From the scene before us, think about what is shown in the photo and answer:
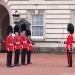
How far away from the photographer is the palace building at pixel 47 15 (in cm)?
2302

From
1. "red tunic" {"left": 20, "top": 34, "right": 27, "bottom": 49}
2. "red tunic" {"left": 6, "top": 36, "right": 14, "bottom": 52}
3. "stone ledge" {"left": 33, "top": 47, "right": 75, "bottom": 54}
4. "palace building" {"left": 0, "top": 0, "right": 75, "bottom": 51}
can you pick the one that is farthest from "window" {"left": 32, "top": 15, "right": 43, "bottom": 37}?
"red tunic" {"left": 6, "top": 36, "right": 14, "bottom": 52}

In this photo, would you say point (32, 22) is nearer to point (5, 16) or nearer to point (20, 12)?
point (20, 12)

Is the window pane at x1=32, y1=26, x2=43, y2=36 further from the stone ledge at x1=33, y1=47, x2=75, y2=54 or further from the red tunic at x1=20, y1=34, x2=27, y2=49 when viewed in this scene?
the red tunic at x1=20, y1=34, x2=27, y2=49

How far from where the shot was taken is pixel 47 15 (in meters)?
23.2

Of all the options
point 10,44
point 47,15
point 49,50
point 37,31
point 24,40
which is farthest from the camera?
point 37,31

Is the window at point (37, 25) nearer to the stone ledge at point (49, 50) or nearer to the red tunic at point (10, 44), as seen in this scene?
the stone ledge at point (49, 50)

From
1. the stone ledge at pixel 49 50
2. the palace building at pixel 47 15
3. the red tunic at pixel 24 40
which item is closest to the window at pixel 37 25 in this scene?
the palace building at pixel 47 15

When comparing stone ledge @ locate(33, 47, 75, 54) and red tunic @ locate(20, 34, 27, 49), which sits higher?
red tunic @ locate(20, 34, 27, 49)

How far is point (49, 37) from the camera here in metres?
23.1

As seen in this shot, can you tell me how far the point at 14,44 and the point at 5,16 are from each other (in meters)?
13.0

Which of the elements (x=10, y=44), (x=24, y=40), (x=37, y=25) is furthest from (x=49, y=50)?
(x=10, y=44)

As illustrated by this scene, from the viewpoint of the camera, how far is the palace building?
23.0m

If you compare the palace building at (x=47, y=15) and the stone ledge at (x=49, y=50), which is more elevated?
the palace building at (x=47, y=15)

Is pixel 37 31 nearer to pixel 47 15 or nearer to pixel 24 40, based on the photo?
pixel 47 15
